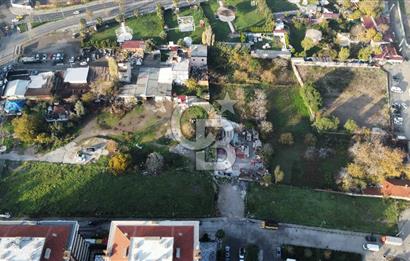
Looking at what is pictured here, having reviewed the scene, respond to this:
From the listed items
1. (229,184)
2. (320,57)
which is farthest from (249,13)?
(229,184)

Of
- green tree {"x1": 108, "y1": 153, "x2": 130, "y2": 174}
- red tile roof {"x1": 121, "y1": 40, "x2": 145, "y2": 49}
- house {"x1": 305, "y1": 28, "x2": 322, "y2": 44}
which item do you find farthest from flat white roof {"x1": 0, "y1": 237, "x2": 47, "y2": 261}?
house {"x1": 305, "y1": 28, "x2": 322, "y2": 44}

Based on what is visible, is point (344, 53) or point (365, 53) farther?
point (365, 53)

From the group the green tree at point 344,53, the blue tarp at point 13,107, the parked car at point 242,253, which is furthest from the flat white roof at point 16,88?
the green tree at point 344,53

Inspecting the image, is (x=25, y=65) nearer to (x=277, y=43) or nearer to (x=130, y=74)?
(x=130, y=74)

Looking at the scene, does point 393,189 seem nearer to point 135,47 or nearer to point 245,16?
point 245,16

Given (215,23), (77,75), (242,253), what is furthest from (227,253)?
(215,23)

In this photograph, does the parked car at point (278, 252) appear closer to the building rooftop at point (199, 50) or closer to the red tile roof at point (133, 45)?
the building rooftop at point (199, 50)
